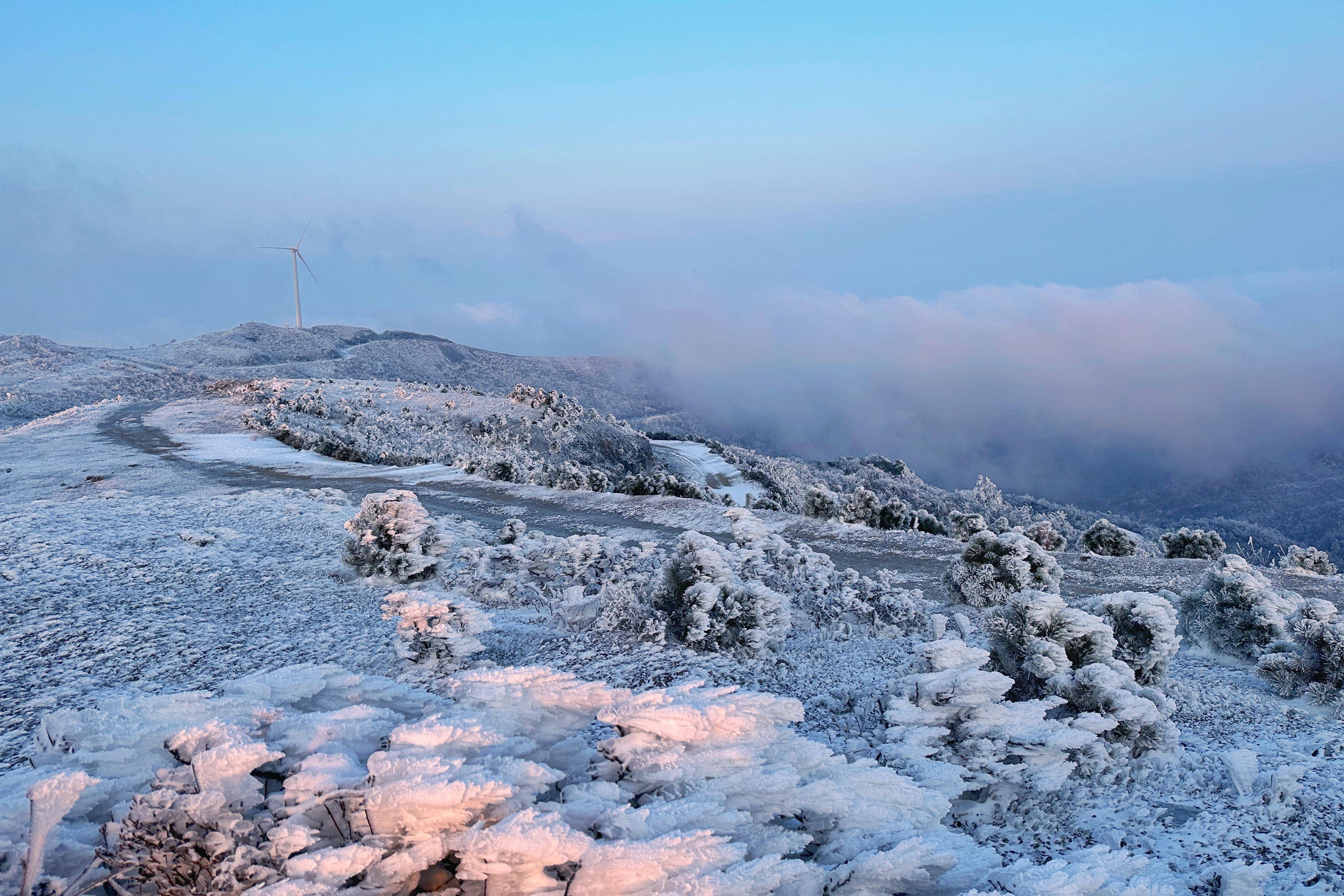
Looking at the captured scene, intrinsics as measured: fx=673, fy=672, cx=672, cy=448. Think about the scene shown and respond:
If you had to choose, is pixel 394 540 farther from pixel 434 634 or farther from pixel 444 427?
pixel 444 427

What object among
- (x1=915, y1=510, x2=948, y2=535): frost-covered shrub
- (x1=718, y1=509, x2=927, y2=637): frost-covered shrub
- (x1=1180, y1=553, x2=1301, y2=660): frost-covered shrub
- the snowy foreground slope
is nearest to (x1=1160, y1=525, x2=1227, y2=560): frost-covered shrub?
(x1=915, y1=510, x2=948, y2=535): frost-covered shrub

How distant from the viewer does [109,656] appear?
5.71 metres

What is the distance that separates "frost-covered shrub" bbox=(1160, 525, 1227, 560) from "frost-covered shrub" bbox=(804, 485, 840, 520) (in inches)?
354

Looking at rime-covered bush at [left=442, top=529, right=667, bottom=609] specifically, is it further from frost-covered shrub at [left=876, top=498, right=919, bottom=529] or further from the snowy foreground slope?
frost-covered shrub at [left=876, top=498, right=919, bottom=529]

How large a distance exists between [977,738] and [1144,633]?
360 cm

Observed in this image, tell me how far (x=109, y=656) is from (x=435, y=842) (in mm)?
5003

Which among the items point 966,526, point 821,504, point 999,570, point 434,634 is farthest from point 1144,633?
point 966,526

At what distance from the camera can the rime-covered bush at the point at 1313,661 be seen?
20.0ft

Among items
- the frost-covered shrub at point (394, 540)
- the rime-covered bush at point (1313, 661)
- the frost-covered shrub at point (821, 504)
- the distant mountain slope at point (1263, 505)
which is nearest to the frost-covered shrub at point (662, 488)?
the frost-covered shrub at point (821, 504)

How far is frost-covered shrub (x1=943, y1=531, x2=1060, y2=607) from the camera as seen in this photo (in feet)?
31.3

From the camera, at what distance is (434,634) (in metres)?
5.51

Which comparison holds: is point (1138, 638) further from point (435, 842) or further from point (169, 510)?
point (169, 510)

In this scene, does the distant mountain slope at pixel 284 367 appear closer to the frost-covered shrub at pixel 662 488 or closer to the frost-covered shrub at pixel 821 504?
the frost-covered shrub at pixel 662 488

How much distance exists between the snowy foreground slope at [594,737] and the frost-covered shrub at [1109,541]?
9.85m
